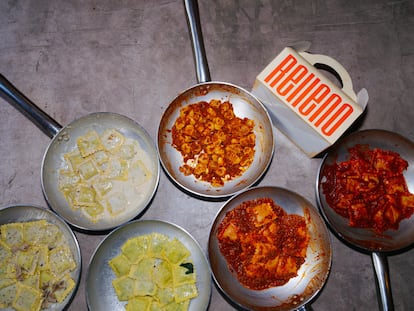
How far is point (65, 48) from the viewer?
2.26 meters

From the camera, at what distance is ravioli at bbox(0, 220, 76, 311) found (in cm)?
192

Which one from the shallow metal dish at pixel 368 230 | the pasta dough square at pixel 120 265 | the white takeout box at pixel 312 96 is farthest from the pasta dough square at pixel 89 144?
the shallow metal dish at pixel 368 230

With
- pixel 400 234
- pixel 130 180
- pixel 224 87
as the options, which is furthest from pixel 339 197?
pixel 130 180

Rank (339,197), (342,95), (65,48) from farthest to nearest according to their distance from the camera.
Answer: (65,48), (339,197), (342,95)

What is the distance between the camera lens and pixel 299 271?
1997mm

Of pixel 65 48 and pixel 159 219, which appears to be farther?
pixel 65 48

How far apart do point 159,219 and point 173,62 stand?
85 centimetres

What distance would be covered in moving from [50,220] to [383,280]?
5.26ft

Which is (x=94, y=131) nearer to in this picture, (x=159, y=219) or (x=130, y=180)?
(x=130, y=180)

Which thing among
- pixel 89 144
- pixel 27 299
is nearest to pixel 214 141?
pixel 89 144

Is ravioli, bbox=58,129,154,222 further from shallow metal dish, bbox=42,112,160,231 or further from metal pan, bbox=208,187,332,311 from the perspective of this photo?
metal pan, bbox=208,187,332,311

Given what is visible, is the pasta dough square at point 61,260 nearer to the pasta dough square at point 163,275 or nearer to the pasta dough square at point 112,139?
the pasta dough square at point 163,275

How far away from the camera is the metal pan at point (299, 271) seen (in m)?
1.90

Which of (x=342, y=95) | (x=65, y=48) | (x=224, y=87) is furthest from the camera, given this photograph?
(x=65, y=48)
